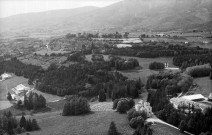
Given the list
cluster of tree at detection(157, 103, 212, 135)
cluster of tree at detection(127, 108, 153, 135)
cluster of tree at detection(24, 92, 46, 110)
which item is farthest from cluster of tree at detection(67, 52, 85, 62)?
cluster of tree at detection(157, 103, 212, 135)

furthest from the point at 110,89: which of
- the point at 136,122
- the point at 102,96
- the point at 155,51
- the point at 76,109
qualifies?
the point at 155,51

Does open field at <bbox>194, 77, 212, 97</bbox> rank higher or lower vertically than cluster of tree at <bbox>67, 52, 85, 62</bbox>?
lower

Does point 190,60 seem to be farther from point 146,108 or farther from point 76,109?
point 76,109

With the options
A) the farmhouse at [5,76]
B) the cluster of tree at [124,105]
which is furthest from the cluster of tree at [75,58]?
the cluster of tree at [124,105]

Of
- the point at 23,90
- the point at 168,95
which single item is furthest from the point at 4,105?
the point at 168,95

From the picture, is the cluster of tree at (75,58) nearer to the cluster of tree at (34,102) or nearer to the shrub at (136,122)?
the cluster of tree at (34,102)

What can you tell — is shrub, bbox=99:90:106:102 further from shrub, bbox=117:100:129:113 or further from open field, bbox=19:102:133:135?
shrub, bbox=117:100:129:113
